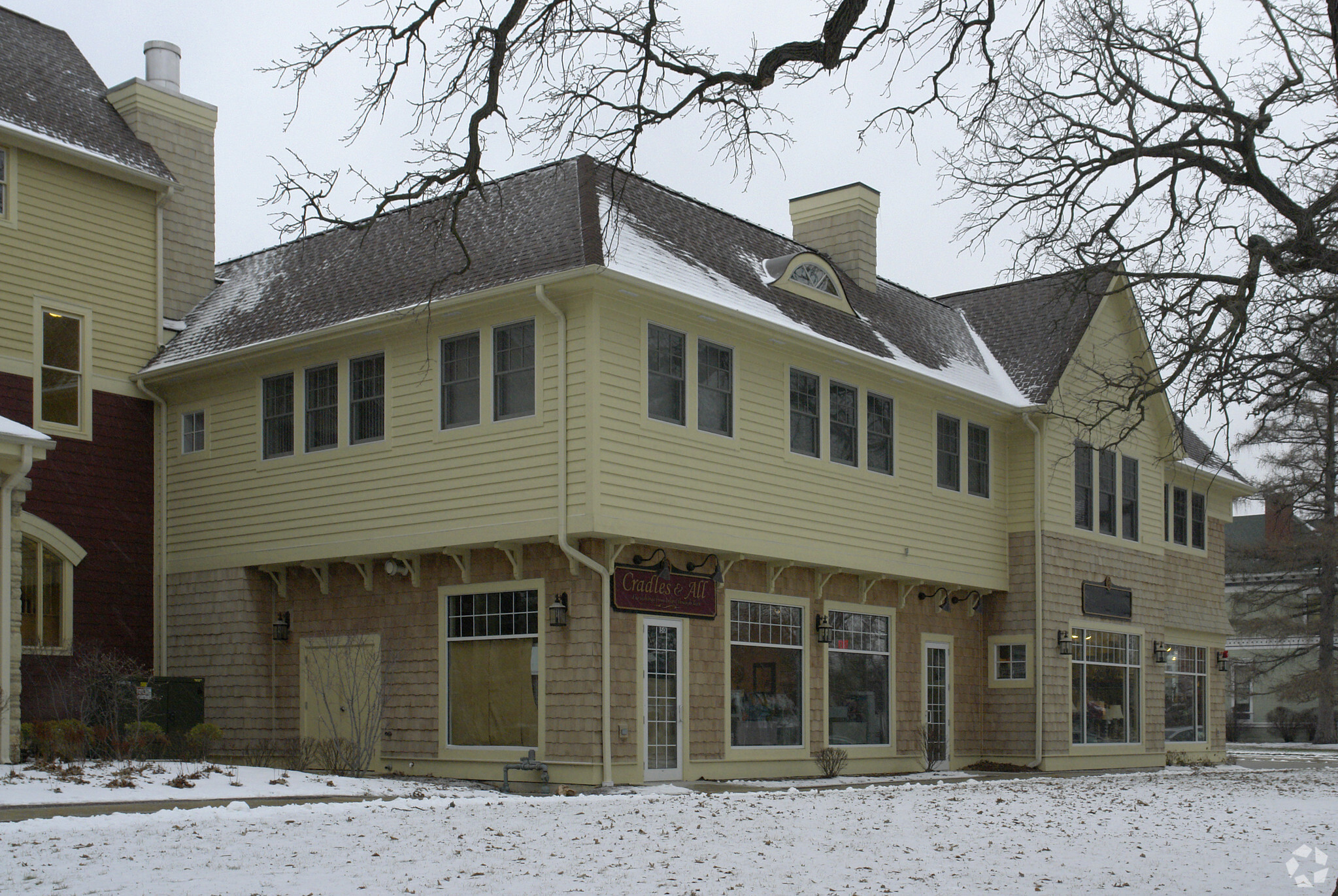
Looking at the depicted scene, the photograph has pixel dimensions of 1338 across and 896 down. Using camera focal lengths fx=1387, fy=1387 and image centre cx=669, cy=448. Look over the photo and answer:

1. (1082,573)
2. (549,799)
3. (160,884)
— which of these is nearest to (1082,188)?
(549,799)

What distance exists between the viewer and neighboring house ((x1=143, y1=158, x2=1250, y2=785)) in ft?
53.4

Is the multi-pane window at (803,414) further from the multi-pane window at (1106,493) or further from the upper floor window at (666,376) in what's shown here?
the multi-pane window at (1106,493)

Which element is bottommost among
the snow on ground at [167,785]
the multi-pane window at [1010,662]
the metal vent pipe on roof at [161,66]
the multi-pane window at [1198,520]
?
the snow on ground at [167,785]

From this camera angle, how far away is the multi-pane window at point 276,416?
1898 cm

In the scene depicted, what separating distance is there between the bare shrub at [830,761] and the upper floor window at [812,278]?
6680 mm

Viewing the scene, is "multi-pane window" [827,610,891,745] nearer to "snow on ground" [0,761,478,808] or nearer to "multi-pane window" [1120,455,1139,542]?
"snow on ground" [0,761,478,808]

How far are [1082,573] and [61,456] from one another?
53.0ft

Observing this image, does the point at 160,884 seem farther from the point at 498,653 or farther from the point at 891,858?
the point at 498,653

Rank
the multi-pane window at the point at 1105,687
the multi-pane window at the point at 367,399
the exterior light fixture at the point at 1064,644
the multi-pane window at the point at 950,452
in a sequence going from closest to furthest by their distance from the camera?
1. the multi-pane window at the point at 367,399
2. the multi-pane window at the point at 950,452
3. the exterior light fixture at the point at 1064,644
4. the multi-pane window at the point at 1105,687

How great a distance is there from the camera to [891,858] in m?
10.3

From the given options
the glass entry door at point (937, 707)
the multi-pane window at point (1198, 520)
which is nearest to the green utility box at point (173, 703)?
the glass entry door at point (937, 707)

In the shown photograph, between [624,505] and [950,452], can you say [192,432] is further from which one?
[950,452]

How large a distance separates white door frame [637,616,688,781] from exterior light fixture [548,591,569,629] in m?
0.94

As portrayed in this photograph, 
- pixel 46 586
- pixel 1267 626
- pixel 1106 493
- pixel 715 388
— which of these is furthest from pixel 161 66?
pixel 1267 626
